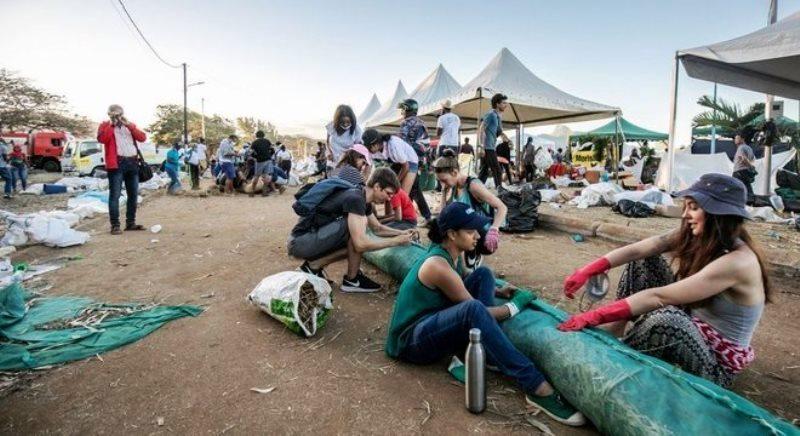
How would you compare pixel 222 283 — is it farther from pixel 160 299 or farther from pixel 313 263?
pixel 313 263

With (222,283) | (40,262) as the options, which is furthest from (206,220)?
(222,283)

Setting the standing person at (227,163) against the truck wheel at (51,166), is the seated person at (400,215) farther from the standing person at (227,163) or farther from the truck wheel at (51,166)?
the truck wheel at (51,166)

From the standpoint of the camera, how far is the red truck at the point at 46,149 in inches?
832

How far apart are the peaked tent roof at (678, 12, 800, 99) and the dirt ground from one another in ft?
7.80

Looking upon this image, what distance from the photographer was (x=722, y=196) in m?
1.82

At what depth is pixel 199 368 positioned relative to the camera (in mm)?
2334

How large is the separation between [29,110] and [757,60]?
125ft

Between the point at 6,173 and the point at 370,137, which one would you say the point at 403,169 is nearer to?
the point at 370,137

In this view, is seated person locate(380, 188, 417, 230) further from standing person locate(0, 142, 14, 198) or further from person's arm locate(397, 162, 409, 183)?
standing person locate(0, 142, 14, 198)

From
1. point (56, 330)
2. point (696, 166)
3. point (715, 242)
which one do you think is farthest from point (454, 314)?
point (696, 166)

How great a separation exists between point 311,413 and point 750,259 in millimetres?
2073

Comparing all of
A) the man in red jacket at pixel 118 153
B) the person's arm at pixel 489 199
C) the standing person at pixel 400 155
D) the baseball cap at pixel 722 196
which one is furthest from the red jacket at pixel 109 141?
the baseball cap at pixel 722 196

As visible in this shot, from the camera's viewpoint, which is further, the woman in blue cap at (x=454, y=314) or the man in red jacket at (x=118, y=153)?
the man in red jacket at (x=118, y=153)

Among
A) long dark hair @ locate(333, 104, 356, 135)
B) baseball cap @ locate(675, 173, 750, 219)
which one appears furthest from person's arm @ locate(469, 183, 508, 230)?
long dark hair @ locate(333, 104, 356, 135)
